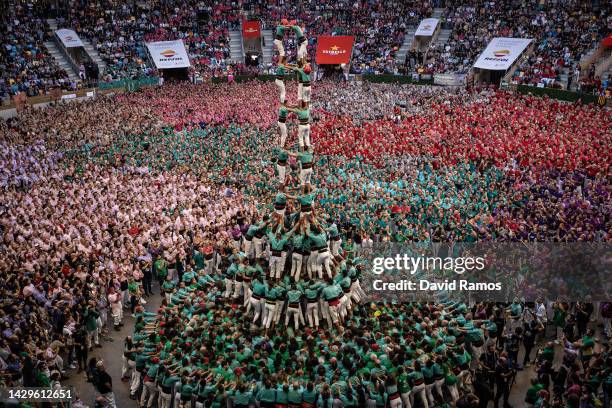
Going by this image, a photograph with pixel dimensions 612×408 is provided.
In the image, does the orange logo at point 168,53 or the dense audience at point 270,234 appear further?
the orange logo at point 168,53

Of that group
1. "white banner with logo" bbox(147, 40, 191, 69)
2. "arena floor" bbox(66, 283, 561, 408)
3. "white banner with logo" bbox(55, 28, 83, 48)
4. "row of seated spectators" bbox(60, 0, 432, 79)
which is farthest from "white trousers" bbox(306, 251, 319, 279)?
"white banner with logo" bbox(55, 28, 83, 48)

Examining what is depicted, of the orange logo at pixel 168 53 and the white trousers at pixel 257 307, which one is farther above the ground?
the orange logo at pixel 168 53

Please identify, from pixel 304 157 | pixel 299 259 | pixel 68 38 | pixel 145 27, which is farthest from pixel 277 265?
pixel 145 27

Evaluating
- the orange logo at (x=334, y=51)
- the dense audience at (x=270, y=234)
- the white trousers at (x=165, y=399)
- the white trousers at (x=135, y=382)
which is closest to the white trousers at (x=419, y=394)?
the dense audience at (x=270, y=234)

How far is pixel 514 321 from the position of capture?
1598 centimetres

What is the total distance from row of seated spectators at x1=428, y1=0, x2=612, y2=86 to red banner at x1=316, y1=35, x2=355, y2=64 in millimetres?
7445

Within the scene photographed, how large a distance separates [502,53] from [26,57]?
38069 millimetres

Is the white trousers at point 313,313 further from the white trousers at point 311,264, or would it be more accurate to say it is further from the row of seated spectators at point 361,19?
the row of seated spectators at point 361,19

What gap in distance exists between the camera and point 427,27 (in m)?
53.9

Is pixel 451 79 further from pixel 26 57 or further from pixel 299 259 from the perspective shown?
pixel 299 259

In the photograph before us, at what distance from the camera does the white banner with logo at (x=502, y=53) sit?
150 feet

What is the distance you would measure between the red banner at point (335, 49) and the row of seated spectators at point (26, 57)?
22.0 metres

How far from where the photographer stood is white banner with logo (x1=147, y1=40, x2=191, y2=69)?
166ft

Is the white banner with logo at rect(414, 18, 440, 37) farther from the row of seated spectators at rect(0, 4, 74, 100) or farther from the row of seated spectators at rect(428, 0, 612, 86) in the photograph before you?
the row of seated spectators at rect(0, 4, 74, 100)
